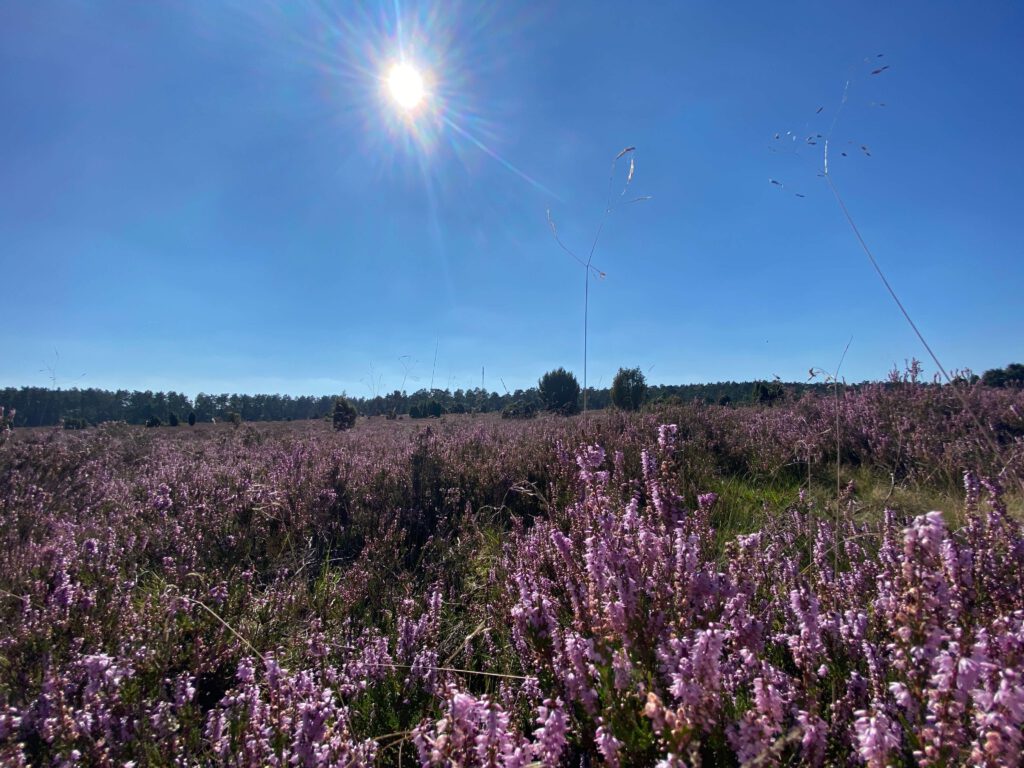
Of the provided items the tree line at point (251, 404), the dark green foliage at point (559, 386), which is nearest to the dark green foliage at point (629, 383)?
the tree line at point (251, 404)

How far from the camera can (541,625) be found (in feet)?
5.94

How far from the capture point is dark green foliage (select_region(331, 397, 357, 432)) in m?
19.5

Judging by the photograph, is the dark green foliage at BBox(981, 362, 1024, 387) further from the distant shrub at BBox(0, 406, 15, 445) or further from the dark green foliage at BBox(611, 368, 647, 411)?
the distant shrub at BBox(0, 406, 15, 445)

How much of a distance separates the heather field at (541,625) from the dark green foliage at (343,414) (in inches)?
555

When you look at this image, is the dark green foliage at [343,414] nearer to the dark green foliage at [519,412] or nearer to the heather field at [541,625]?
the dark green foliage at [519,412]

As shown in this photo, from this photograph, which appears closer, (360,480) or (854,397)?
(360,480)

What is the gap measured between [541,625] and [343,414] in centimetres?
1917

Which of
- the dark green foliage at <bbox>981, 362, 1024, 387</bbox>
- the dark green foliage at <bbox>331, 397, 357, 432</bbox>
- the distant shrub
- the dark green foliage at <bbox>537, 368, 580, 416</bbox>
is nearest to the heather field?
the distant shrub

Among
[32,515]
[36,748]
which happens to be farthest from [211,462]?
[36,748]

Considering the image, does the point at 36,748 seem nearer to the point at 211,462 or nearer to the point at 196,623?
the point at 196,623

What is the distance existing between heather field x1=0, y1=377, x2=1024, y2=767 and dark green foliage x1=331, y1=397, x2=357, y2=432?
46.2ft

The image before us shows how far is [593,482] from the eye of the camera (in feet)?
8.13

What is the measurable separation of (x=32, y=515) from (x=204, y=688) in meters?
3.84

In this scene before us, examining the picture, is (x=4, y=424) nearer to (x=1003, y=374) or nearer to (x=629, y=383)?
(x=629, y=383)
